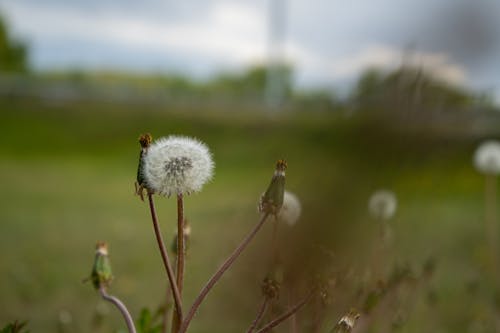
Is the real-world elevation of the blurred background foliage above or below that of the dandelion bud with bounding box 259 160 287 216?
below

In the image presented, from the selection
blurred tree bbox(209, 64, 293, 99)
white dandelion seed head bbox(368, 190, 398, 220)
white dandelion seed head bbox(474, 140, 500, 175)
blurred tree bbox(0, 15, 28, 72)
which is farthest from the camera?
blurred tree bbox(209, 64, 293, 99)

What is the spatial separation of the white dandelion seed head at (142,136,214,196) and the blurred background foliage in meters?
0.19

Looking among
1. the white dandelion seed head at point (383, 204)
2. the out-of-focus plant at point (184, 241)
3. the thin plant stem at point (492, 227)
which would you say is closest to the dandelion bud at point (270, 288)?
the out-of-focus plant at point (184, 241)

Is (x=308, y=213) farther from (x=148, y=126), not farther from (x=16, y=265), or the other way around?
(x=148, y=126)

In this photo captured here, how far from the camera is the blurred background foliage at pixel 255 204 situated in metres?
0.91

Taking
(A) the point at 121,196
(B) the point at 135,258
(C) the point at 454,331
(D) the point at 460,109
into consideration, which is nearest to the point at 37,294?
(B) the point at 135,258

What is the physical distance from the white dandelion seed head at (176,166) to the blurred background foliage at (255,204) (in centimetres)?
19

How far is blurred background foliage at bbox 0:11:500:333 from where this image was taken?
91cm

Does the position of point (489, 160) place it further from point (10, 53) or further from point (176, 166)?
point (10, 53)

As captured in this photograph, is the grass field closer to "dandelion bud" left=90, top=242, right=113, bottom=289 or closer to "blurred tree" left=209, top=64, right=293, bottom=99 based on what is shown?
"dandelion bud" left=90, top=242, right=113, bottom=289

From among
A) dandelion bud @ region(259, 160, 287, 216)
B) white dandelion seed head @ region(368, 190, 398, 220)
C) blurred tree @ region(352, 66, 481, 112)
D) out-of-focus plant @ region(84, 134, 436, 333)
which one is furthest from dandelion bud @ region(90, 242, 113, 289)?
white dandelion seed head @ region(368, 190, 398, 220)

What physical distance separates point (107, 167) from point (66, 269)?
596 centimetres

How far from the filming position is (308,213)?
3.17ft

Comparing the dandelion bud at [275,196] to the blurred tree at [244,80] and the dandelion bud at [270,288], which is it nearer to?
the dandelion bud at [270,288]
